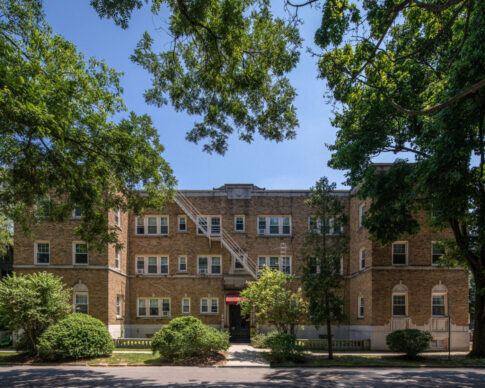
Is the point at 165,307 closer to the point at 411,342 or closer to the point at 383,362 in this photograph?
the point at 383,362

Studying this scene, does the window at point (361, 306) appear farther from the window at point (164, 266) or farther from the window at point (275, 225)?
the window at point (164, 266)

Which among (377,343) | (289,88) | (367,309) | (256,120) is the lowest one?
(377,343)

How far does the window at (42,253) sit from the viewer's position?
27094mm

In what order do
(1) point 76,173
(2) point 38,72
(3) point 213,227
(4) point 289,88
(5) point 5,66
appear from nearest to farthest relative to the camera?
(5) point 5,66 → (2) point 38,72 → (4) point 289,88 → (1) point 76,173 → (3) point 213,227

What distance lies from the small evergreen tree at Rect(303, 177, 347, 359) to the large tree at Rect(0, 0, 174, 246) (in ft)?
24.5

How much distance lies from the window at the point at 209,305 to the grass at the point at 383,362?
10493 millimetres

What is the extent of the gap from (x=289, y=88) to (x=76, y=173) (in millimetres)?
7278

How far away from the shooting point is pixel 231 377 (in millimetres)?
14805

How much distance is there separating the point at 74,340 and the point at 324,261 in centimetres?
1188

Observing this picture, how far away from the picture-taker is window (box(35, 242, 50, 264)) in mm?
27094

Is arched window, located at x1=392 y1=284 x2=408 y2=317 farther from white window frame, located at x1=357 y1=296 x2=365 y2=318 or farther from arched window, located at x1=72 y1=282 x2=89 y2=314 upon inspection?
arched window, located at x1=72 y1=282 x2=89 y2=314

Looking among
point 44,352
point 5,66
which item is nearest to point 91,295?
point 44,352

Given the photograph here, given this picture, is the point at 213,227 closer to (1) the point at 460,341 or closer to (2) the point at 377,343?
(2) the point at 377,343

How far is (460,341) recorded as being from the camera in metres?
Answer: 25.2
